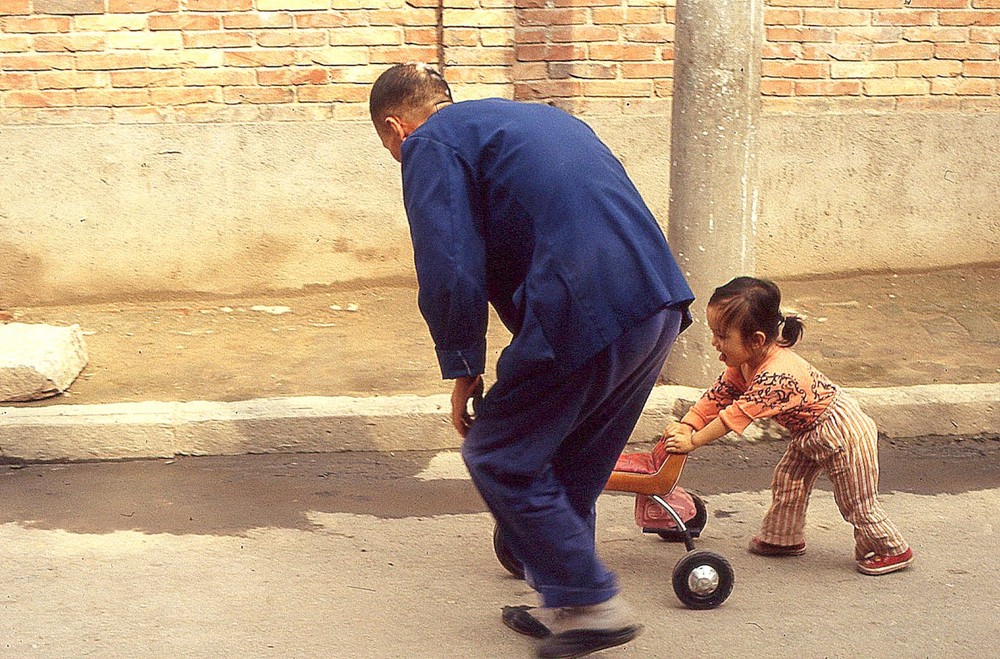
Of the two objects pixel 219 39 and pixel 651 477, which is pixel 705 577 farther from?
pixel 219 39

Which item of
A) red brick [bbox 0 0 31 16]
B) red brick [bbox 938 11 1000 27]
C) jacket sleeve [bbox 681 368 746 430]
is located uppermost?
red brick [bbox 0 0 31 16]

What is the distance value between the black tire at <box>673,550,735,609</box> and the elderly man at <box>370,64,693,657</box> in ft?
1.42

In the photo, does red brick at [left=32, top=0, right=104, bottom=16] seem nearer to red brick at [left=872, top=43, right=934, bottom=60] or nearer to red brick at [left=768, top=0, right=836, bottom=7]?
red brick at [left=768, top=0, right=836, bottom=7]

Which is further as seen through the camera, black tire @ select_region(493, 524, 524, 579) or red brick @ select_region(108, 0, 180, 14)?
red brick @ select_region(108, 0, 180, 14)

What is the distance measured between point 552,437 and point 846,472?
118 cm

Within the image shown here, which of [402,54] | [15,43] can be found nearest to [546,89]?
[402,54]

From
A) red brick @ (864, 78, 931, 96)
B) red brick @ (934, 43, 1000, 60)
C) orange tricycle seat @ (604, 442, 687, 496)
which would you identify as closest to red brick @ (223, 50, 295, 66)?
red brick @ (864, 78, 931, 96)

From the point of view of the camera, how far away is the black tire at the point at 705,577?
354cm

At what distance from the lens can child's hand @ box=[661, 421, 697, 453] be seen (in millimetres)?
3633

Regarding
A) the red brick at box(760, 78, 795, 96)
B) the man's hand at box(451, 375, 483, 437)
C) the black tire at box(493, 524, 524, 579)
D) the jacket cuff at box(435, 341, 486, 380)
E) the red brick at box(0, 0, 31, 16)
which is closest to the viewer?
the jacket cuff at box(435, 341, 486, 380)

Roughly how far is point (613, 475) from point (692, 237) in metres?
1.83

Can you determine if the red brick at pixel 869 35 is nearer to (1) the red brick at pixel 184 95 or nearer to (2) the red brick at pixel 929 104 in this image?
(2) the red brick at pixel 929 104

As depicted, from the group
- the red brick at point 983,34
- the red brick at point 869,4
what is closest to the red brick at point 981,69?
the red brick at point 983,34

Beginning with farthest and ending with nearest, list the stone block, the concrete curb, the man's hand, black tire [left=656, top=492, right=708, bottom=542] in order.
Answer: the stone block
the concrete curb
black tire [left=656, top=492, right=708, bottom=542]
the man's hand
